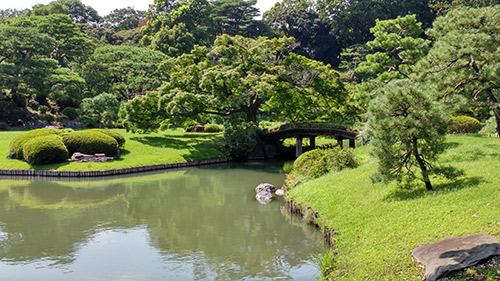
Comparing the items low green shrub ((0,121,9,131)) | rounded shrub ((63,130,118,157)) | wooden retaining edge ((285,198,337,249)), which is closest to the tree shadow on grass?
wooden retaining edge ((285,198,337,249))

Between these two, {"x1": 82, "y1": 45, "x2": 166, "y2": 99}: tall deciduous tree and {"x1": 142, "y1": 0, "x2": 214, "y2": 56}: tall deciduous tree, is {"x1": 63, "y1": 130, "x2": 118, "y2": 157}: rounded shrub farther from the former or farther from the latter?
{"x1": 142, "y1": 0, "x2": 214, "y2": 56}: tall deciduous tree

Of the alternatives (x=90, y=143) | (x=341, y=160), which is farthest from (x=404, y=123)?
(x=90, y=143)

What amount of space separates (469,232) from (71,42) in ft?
179

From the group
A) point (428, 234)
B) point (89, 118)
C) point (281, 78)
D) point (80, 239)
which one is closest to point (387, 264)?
point (428, 234)

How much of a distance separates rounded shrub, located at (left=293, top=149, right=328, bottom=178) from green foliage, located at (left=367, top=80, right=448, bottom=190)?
26.4ft

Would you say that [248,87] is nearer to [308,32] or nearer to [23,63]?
[23,63]

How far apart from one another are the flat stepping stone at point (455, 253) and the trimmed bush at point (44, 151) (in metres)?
26.5

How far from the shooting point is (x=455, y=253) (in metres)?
8.55

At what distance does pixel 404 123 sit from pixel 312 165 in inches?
392

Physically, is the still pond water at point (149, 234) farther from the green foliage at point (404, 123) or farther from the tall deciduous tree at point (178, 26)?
the tall deciduous tree at point (178, 26)

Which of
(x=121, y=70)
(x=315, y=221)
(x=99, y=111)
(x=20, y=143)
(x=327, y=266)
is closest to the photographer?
(x=327, y=266)

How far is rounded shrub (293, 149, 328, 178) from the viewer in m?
21.1

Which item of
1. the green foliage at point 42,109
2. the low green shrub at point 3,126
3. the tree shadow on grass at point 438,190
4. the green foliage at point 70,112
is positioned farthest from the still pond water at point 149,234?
the green foliage at point 42,109

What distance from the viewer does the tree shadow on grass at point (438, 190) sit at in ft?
41.3
